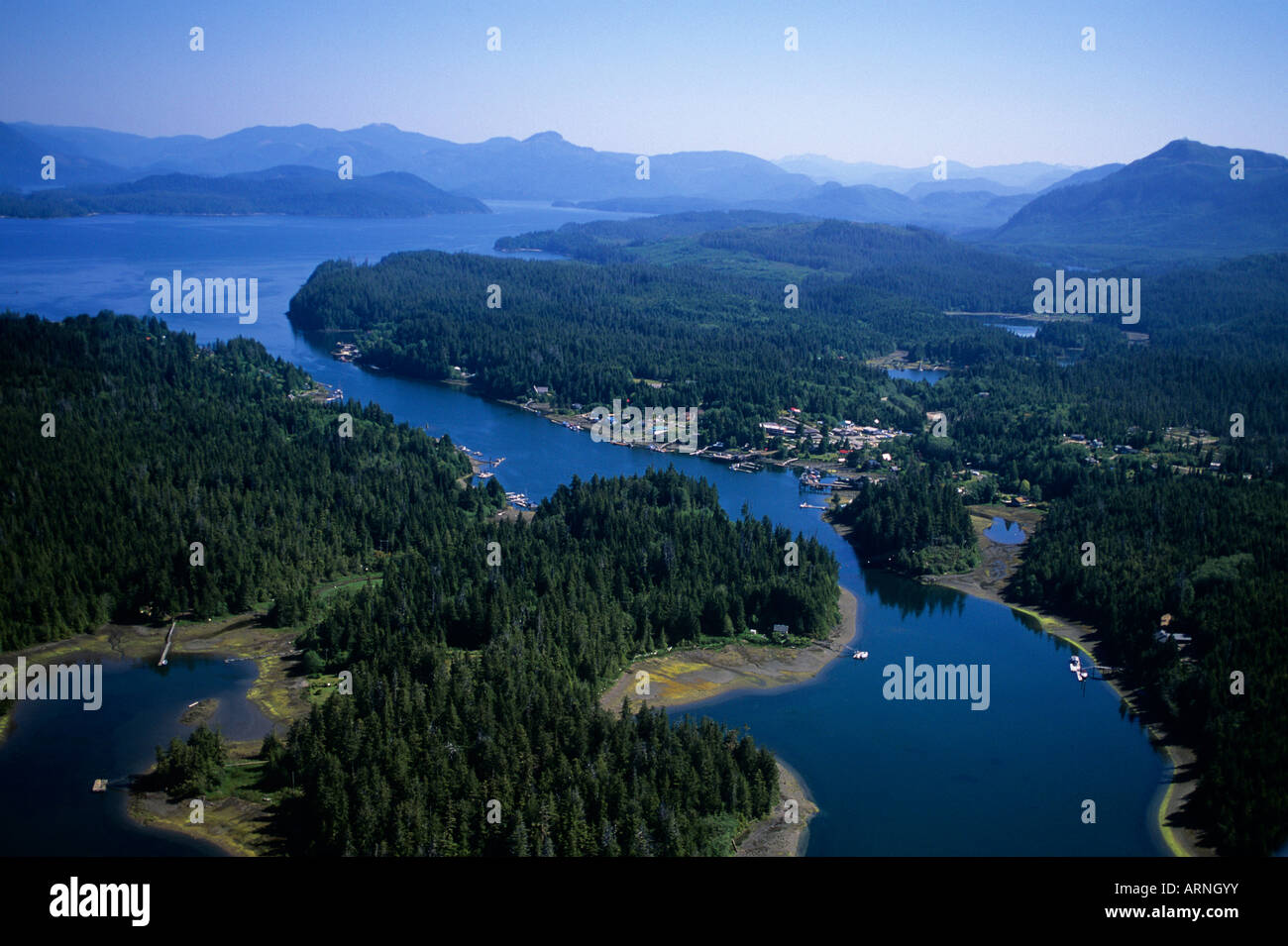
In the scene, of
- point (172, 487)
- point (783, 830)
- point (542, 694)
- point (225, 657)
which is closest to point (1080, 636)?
point (783, 830)

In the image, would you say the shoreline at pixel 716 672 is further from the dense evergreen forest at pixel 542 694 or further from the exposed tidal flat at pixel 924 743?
the dense evergreen forest at pixel 542 694

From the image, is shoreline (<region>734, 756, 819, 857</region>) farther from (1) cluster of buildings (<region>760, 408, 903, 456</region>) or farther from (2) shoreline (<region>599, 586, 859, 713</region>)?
(1) cluster of buildings (<region>760, 408, 903, 456</region>)

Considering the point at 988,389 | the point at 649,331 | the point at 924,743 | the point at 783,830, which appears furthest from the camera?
the point at 649,331

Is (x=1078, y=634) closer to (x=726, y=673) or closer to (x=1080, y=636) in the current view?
(x=1080, y=636)

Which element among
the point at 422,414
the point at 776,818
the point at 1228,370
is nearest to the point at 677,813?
the point at 776,818

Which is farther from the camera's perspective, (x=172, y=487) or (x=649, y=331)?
(x=649, y=331)

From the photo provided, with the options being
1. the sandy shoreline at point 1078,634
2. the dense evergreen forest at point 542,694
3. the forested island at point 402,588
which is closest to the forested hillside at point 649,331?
the sandy shoreline at point 1078,634
